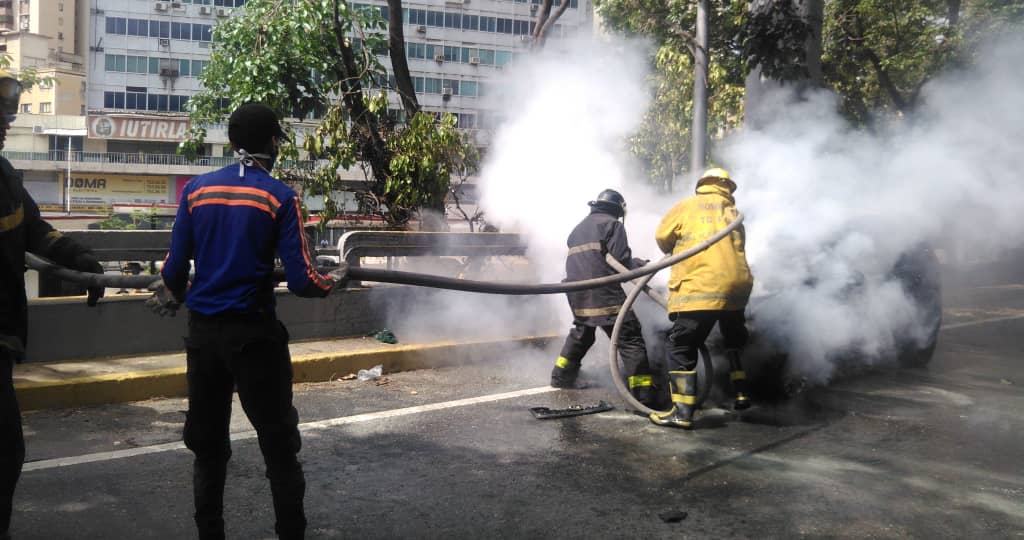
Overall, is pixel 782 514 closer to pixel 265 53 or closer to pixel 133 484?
pixel 133 484

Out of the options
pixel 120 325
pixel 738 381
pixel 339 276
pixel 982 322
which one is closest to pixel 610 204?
pixel 738 381

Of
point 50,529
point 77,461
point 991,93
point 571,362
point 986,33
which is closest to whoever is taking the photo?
point 50,529

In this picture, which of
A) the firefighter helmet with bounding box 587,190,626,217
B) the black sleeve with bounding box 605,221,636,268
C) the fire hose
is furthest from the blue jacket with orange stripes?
the firefighter helmet with bounding box 587,190,626,217

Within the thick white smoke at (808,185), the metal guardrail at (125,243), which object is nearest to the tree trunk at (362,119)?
the thick white smoke at (808,185)

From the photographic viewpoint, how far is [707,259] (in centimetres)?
579

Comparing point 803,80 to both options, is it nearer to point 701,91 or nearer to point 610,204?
point 701,91

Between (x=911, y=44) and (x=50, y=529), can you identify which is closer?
(x=50, y=529)

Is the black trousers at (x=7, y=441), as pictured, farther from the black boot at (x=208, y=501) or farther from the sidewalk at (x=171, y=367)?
the sidewalk at (x=171, y=367)

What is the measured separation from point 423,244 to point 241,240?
5507mm

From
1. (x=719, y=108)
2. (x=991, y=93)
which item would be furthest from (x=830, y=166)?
(x=719, y=108)

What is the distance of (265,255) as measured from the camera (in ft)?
11.0

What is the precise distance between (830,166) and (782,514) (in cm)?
408

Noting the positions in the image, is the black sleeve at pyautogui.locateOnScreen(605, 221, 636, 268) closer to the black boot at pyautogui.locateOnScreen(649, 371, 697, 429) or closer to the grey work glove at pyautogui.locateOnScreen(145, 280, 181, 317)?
the black boot at pyautogui.locateOnScreen(649, 371, 697, 429)

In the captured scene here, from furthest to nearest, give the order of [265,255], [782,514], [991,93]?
[991,93]
[782,514]
[265,255]
